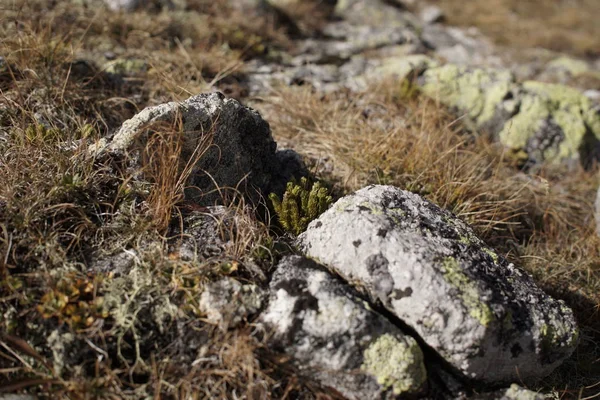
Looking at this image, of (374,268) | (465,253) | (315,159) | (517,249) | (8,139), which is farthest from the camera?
(315,159)

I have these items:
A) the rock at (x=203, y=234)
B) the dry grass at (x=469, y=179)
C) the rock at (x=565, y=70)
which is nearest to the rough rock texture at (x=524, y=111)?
the dry grass at (x=469, y=179)

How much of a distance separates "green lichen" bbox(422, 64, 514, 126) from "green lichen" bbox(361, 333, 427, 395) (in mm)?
4600

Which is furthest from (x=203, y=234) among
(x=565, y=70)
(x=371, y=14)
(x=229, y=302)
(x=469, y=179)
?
(x=565, y=70)

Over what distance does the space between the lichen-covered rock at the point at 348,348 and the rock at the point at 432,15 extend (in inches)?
421

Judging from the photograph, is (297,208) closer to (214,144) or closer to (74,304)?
(214,144)

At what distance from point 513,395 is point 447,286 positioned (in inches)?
31.0

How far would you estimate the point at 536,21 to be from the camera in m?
12.7

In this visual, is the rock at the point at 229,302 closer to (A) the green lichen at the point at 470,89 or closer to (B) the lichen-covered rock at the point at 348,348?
(B) the lichen-covered rock at the point at 348,348

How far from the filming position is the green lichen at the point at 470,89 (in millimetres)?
6812

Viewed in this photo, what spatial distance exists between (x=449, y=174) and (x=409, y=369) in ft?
8.48

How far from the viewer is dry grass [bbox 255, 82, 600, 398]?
449cm

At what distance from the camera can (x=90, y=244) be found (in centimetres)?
334

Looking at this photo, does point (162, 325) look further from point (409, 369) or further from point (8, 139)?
point (8, 139)

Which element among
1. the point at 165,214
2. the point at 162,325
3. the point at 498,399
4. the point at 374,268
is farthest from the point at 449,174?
the point at 162,325
